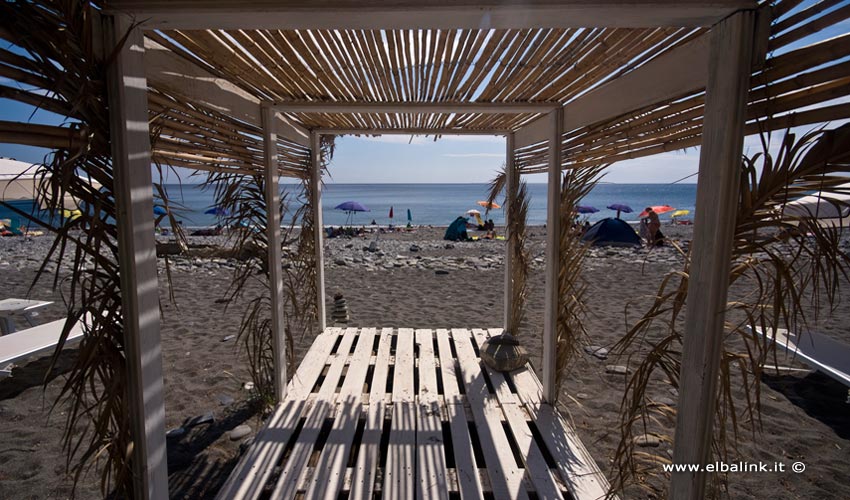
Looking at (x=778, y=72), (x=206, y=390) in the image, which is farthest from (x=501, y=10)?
(x=206, y=390)

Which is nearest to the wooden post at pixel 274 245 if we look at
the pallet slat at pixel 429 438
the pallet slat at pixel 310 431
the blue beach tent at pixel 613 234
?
the pallet slat at pixel 310 431

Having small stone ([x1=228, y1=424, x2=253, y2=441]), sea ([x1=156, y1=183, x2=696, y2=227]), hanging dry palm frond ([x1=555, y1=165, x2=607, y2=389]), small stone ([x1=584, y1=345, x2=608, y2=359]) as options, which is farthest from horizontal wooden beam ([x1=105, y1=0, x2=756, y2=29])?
small stone ([x1=584, y1=345, x2=608, y2=359])

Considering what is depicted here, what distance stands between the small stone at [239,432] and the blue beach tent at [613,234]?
1182 cm

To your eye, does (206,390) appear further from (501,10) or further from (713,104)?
(713,104)

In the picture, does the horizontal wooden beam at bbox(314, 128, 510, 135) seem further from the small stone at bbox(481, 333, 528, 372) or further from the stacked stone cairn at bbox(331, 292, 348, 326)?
the stacked stone cairn at bbox(331, 292, 348, 326)

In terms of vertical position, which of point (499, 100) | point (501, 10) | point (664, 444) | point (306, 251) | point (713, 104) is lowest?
point (664, 444)

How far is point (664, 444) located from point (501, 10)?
3091mm

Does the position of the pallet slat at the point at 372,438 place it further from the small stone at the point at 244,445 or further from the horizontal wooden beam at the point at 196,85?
the horizontal wooden beam at the point at 196,85

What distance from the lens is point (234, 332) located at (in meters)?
5.29

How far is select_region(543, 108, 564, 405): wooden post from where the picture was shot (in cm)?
300

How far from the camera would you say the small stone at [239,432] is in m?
3.04

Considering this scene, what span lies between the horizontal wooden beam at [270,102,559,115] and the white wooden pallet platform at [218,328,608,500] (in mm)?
2181

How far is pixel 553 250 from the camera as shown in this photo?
3.12 meters

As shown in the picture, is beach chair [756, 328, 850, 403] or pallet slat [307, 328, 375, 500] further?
beach chair [756, 328, 850, 403]
